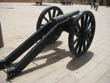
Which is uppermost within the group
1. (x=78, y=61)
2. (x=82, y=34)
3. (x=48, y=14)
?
Answer: (x=48, y=14)

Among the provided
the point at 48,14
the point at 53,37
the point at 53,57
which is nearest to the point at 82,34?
the point at 53,37

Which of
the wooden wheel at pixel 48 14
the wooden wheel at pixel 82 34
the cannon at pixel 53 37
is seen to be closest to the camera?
the cannon at pixel 53 37

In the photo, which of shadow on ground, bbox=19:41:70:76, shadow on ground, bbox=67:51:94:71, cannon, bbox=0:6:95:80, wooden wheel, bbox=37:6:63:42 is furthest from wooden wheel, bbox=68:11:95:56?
wooden wheel, bbox=37:6:63:42

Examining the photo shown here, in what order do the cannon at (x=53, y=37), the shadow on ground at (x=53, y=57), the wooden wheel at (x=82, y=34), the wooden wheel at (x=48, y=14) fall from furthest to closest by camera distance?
the wooden wheel at (x=48, y=14)
the wooden wheel at (x=82, y=34)
the shadow on ground at (x=53, y=57)
the cannon at (x=53, y=37)

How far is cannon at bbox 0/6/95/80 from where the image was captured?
2.23 meters

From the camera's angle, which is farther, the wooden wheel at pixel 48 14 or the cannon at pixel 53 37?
the wooden wheel at pixel 48 14

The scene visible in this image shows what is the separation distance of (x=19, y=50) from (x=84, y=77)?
52.0 inches

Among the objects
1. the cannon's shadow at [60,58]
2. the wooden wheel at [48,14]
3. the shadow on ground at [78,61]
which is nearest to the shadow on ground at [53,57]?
the cannon's shadow at [60,58]

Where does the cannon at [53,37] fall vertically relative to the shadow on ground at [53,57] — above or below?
above

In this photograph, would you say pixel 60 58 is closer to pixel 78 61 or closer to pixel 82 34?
pixel 78 61

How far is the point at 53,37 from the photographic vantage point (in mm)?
2582

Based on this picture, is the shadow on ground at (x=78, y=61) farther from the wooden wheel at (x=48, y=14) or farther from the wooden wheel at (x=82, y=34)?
the wooden wheel at (x=48, y=14)

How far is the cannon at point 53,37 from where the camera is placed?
223 cm

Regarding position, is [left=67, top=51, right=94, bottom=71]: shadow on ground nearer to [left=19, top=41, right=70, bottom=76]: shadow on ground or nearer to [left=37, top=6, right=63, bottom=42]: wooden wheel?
[left=19, top=41, right=70, bottom=76]: shadow on ground
